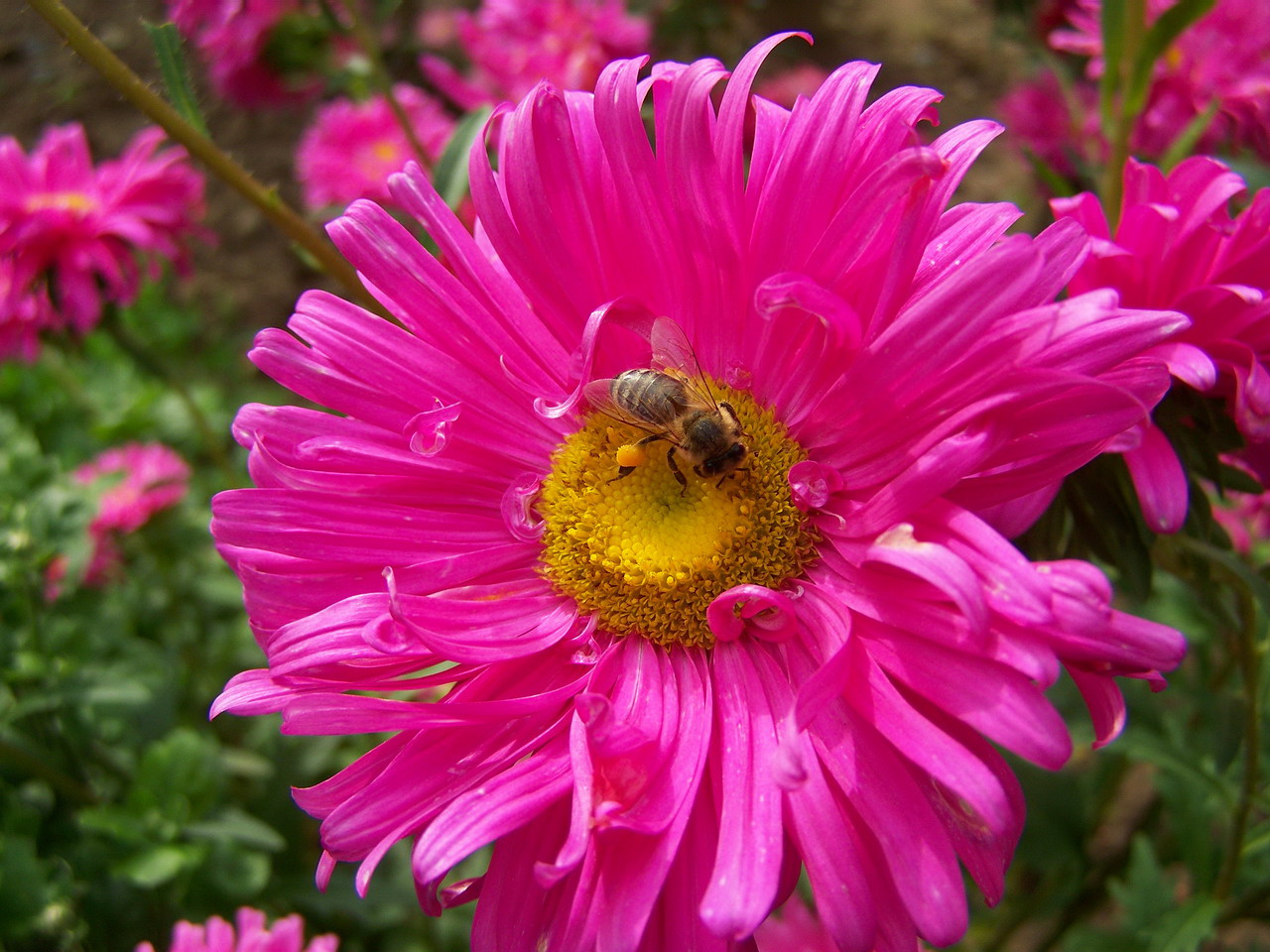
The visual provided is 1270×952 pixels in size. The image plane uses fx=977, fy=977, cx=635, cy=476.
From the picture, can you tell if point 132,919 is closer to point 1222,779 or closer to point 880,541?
point 880,541

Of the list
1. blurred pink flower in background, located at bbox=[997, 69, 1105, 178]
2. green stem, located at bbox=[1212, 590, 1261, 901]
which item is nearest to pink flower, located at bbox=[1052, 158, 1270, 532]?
green stem, located at bbox=[1212, 590, 1261, 901]

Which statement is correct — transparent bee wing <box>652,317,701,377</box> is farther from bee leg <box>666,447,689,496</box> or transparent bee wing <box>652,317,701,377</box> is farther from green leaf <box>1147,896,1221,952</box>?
green leaf <box>1147,896,1221,952</box>

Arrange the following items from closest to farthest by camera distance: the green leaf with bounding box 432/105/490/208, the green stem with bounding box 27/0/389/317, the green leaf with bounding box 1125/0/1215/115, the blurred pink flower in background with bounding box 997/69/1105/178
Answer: the green stem with bounding box 27/0/389/317 → the green leaf with bounding box 1125/0/1215/115 → the green leaf with bounding box 432/105/490/208 → the blurred pink flower in background with bounding box 997/69/1105/178

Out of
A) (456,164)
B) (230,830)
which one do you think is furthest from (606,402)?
(230,830)

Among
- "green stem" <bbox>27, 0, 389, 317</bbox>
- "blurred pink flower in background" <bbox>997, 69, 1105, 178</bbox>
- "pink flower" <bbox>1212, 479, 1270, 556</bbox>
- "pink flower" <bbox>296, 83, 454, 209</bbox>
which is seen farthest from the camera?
"pink flower" <bbox>296, 83, 454, 209</bbox>

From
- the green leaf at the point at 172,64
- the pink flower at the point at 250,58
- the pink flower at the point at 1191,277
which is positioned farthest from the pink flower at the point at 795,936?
the pink flower at the point at 250,58

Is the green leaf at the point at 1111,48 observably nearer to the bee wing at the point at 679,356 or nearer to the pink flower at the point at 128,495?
the bee wing at the point at 679,356

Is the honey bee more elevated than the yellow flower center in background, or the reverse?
the honey bee
